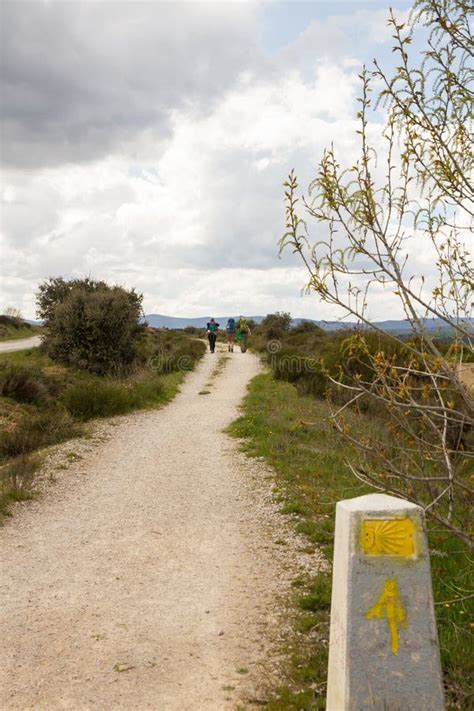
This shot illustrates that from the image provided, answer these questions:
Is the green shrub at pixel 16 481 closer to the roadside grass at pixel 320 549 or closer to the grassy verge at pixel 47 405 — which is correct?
the grassy verge at pixel 47 405

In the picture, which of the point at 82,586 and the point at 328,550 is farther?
the point at 328,550

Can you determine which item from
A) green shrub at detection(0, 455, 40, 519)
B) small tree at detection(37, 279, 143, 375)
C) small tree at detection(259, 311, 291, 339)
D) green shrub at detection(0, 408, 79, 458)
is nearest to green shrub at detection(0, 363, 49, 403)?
green shrub at detection(0, 408, 79, 458)

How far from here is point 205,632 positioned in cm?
449

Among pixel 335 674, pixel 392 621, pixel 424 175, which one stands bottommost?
pixel 335 674

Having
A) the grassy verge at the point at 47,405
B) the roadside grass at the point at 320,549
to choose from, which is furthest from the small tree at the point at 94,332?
the roadside grass at the point at 320,549

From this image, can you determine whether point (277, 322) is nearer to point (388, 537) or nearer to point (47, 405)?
point (47, 405)

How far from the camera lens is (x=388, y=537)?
2770mm

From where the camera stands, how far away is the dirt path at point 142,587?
386 cm

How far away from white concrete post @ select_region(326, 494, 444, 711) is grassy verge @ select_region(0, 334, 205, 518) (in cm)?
550

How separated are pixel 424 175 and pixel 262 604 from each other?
11.4 feet

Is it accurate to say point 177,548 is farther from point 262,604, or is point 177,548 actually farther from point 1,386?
point 1,386

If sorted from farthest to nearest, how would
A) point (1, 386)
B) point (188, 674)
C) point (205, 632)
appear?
1. point (1, 386)
2. point (205, 632)
3. point (188, 674)

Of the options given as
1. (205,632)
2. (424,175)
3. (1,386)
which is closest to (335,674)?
(205,632)

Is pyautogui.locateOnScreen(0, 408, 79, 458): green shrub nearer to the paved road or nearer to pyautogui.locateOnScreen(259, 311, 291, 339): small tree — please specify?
the paved road
